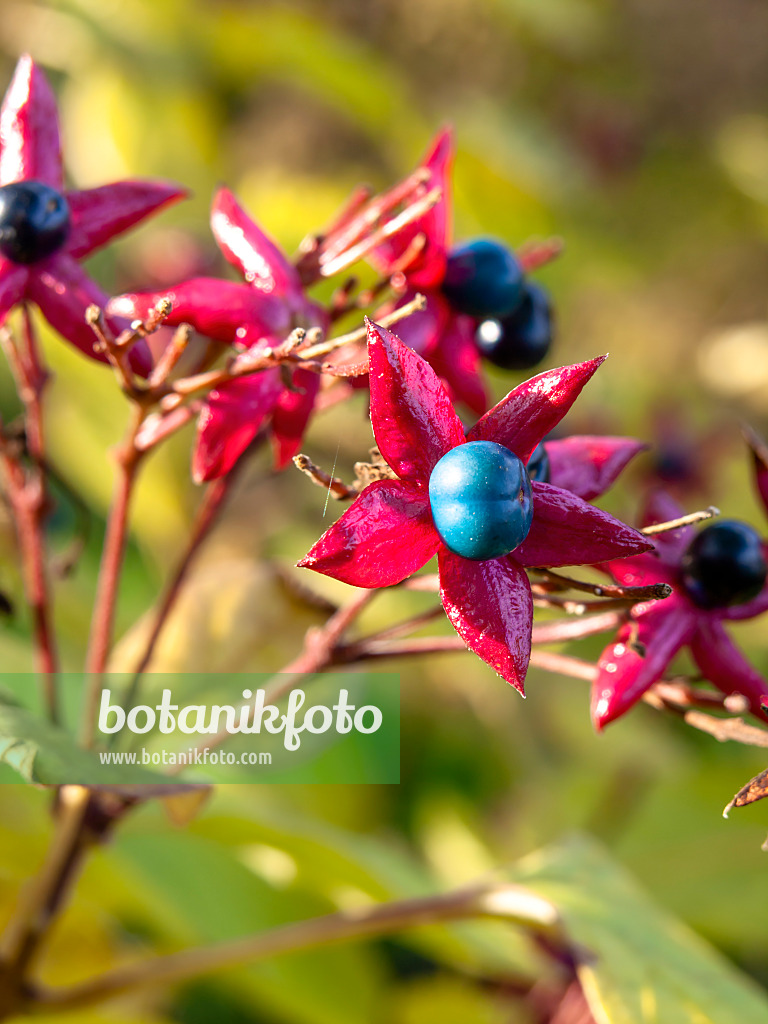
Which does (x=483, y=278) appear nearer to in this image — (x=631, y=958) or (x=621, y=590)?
(x=621, y=590)

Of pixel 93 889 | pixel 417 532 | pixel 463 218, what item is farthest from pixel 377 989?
pixel 463 218

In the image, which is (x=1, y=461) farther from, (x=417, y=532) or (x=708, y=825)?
(x=708, y=825)

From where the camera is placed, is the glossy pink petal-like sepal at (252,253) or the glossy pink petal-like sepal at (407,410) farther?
the glossy pink petal-like sepal at (252,253)

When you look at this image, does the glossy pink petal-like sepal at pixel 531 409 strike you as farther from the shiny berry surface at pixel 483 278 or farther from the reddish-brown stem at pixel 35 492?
the reddish-brown stem at pixel 35 492

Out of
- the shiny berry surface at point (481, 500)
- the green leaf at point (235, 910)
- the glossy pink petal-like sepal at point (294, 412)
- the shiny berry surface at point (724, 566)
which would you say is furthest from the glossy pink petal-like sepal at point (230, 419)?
the green leaf at point (235, 910)

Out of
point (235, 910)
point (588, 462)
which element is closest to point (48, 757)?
point (588, 462)

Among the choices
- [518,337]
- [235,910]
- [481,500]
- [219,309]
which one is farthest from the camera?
[235,910]
